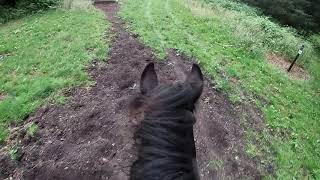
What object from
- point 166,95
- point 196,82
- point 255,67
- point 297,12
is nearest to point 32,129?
point 196,82

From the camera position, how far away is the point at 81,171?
6.13 meters

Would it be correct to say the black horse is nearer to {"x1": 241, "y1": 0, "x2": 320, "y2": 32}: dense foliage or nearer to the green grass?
the green grass

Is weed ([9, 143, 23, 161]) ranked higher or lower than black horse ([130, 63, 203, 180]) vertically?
lower

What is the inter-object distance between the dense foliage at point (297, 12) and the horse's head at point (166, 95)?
66.8ft

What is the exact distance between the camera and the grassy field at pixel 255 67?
7.96m

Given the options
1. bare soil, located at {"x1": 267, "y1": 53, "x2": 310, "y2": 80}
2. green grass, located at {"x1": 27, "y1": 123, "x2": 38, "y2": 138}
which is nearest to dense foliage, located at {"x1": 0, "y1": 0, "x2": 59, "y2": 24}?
bare soil, located at {"x1": 267, "y1": 53, "x2": 310, "y2": 80}

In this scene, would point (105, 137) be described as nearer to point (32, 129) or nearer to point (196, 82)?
point (32, 129)

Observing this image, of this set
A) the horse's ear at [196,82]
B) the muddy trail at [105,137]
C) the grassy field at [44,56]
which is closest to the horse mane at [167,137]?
the horse's ear at [196,82]

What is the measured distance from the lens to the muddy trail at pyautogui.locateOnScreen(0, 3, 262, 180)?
627 centimetres

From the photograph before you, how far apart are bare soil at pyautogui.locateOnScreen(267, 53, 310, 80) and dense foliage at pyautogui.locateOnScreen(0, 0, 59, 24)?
9983 millimetres

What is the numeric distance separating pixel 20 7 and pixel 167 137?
17918 mm

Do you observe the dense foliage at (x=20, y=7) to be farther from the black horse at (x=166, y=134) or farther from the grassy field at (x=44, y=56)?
the black horse at (x=166, y=134)

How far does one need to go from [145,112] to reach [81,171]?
353 cm

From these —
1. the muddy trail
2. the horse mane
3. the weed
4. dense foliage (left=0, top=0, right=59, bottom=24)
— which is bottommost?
dense foliage (left=0, top=0, right=59, bottom=24)
